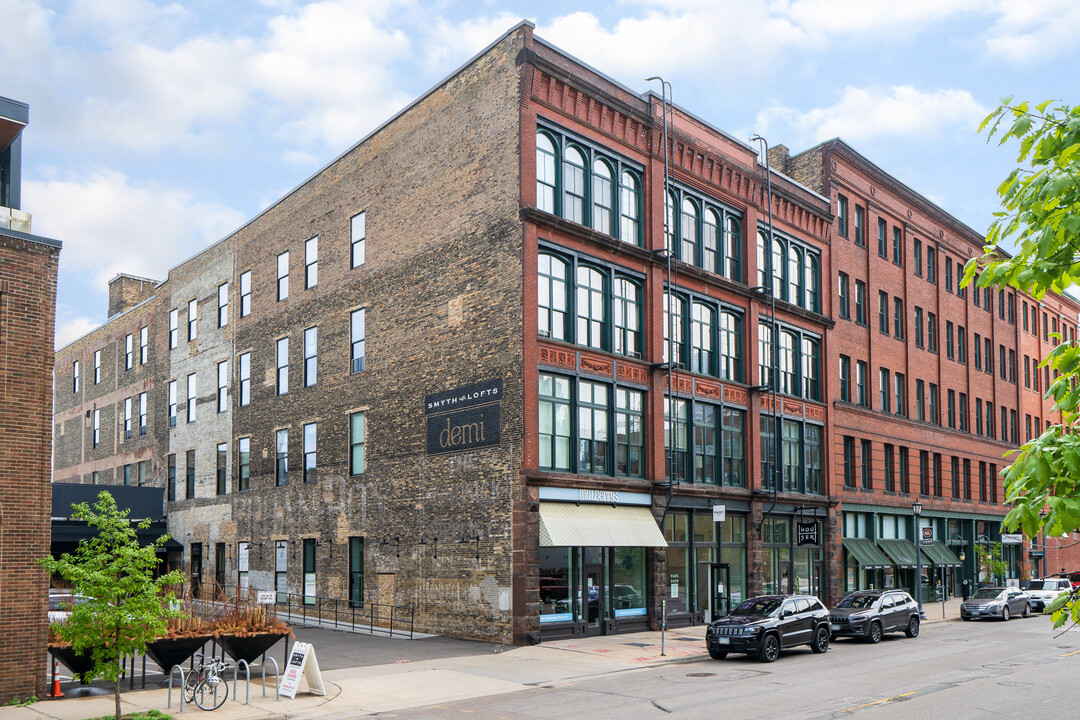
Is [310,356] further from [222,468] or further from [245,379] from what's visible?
[222,468]

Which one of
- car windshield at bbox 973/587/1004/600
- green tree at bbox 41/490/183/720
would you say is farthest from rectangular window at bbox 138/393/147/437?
car windshield at bbox 973/587/1004/600

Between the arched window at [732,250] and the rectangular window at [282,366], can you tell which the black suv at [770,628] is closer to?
the arched window at [732,250]

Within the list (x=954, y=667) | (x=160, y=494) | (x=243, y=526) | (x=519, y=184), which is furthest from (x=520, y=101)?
(x=160, y=494)

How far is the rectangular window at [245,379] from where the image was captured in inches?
1710

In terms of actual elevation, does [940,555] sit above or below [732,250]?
below

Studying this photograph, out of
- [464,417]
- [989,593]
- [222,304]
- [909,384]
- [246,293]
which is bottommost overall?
[989,593]

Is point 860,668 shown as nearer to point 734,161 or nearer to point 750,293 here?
point 750,293

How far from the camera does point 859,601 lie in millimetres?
30359

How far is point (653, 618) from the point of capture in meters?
31.4

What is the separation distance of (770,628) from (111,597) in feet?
51.6

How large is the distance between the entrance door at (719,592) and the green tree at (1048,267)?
2853cm

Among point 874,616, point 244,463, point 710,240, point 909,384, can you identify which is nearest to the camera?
point 874,616

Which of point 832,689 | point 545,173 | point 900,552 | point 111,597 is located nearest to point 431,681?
point 111,597

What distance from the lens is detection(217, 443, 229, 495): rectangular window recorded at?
4434cm
